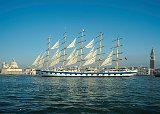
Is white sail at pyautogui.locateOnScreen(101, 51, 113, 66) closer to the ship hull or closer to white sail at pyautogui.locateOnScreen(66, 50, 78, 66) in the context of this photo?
the ship hull

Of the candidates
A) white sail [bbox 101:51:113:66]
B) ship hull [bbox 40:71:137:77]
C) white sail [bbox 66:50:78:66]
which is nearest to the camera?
ship hull [bbox 40:71:137:77]

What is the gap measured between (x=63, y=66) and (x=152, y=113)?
12198 centimetres

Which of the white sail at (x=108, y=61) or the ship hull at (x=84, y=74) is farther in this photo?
the white sail at (x=108, y=61)

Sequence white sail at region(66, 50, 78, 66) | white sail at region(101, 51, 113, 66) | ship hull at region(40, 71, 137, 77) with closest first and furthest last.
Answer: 1. ship hull at region(40, 71, 137, 77)
2. white sail at region(66, 50, 78, 66)
3. white sail at region(101, 51, 113, 66)

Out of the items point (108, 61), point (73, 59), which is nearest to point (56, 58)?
point (73, 59)

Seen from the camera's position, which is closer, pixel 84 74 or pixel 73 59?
pixel 84 74

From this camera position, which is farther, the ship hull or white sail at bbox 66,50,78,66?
white sail at bbox 66,50,78,66

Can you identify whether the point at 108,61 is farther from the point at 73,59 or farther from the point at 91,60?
the point at 73,59

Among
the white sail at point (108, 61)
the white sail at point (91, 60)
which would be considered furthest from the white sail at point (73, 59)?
the white sail at point (108, 61)

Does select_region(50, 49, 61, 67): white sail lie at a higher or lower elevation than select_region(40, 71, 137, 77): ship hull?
higher

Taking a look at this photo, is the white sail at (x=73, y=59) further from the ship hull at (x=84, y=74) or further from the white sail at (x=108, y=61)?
the white sail at (x=108, y=61)

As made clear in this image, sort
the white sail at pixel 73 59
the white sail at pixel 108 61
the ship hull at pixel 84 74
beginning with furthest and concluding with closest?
the white sail at pixel 108 61 → the white sail at pixel 73 59 → the ship hull at pixel 84 74

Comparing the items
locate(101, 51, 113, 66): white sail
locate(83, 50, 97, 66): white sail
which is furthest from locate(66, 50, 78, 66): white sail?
locate(101, 51, 113, 66): white sail

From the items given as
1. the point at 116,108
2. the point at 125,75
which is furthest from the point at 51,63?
the point at 116,108
